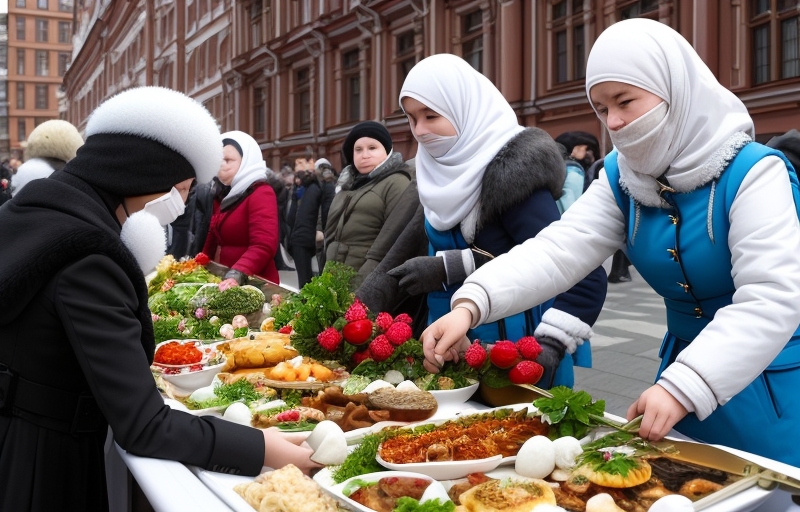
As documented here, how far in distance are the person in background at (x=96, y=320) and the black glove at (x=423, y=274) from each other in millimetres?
1009

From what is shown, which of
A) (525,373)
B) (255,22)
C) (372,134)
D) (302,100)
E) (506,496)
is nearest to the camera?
(506,496)

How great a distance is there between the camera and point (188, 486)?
1.39 meters

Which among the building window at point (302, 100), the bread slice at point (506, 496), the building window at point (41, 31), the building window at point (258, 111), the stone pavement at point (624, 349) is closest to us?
the bread slice at point (506, 496)

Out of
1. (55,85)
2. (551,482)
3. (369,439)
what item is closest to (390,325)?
(369,439)

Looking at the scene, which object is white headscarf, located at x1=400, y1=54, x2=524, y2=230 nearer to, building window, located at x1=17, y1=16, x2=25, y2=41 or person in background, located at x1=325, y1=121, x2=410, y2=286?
person in background, located at x1=325, y1=121, x2=410, y2=286

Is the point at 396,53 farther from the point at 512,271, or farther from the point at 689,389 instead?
the point at 689,389

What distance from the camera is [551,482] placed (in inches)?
56.8

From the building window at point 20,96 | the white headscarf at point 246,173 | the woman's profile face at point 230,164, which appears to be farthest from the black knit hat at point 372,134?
the building window at point 20,96

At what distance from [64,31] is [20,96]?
27.4 feet

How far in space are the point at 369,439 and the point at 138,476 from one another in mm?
448

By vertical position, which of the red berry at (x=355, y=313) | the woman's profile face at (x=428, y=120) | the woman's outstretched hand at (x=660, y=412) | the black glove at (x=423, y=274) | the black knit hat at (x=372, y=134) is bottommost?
the woman's outstretched hand at (x=660, y=412)

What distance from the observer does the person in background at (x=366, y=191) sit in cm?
382

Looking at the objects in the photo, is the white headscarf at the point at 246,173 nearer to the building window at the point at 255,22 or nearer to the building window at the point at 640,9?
the building window at the point at 640,9

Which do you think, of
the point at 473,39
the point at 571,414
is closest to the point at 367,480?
the point at 571,414
